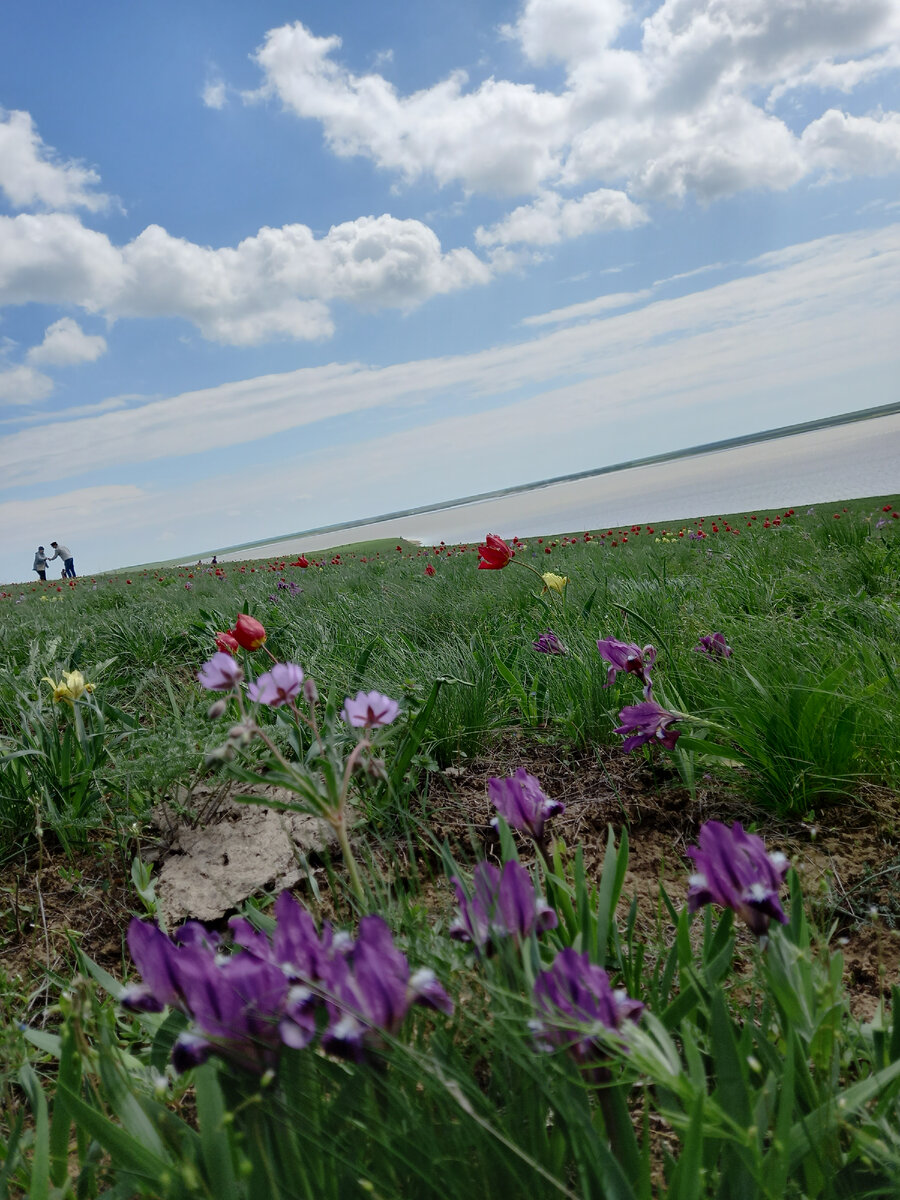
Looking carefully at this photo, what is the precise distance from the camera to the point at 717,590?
13.8ft

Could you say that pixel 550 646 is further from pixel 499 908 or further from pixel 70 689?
pixel 499 908

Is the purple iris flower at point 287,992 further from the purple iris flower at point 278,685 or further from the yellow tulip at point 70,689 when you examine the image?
the yellow tulip at point 70,689

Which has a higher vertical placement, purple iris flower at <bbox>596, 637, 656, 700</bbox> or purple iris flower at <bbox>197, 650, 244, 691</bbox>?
purple iris flower at <bbox>197, 650, 244, 691</bbox>

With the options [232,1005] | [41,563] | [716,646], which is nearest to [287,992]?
[232,1005]

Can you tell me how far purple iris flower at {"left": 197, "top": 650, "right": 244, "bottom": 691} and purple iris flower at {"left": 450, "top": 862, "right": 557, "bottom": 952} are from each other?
0.47 metres

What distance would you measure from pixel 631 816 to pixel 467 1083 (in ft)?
4.81

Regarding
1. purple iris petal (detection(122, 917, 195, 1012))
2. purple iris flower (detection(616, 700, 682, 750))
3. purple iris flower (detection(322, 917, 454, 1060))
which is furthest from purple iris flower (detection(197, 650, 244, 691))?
purple iris flower (detection(616, 700, 682, 750))

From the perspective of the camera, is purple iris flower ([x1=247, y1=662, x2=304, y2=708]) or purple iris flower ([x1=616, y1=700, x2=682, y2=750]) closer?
purple iris flower ([x1=247, y1=662, x2=304, y2=708])

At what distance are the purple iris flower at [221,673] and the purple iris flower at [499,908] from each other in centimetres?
47

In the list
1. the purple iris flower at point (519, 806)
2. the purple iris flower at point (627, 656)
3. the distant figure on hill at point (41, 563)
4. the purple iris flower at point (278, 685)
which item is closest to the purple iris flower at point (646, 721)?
the purple iris flower at point (627, 656)

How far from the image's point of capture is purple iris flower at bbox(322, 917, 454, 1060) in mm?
737

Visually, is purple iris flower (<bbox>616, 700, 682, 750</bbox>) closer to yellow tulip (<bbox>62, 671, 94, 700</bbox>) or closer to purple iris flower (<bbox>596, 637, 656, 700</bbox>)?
purple iris flower (<bbox>596, 637, 656, 700</bbox>)

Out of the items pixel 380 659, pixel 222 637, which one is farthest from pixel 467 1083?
pixel 380 659

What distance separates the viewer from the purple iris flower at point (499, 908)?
2.89ft
